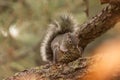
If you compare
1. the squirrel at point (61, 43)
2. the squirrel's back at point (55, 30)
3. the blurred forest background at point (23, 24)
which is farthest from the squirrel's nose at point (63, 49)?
the blurred forest background at point (23, 24)

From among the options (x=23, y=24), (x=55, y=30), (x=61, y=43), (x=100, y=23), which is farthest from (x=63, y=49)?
(x=23, y=24)

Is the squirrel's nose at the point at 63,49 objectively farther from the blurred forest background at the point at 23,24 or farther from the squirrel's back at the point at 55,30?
the blurred forest background at the point at 23,24

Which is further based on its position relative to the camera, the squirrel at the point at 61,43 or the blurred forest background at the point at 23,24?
the blurred forest background at the point at 23,24

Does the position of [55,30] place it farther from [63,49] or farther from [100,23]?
[100,23]

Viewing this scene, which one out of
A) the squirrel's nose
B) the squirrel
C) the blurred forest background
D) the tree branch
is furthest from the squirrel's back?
the blurred forest background

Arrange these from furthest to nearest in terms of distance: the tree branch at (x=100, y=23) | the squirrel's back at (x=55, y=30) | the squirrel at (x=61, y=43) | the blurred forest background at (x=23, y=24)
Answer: the blurred forest background at (x=23, y=24) → the squirrel's back at (x=55, y=30) → the squirrel at (x=61, y=43) → the tree branch at (x=100, y=23)

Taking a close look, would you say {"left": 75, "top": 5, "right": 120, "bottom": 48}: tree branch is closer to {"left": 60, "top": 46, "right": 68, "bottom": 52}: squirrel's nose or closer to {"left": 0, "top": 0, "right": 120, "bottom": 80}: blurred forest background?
{"left": 60, "top": 46, "right": 68, "bottom": 52}: squirrel's nose

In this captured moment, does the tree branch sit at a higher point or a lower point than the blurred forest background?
lower

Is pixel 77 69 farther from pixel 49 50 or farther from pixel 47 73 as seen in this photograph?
pixel 49 50
